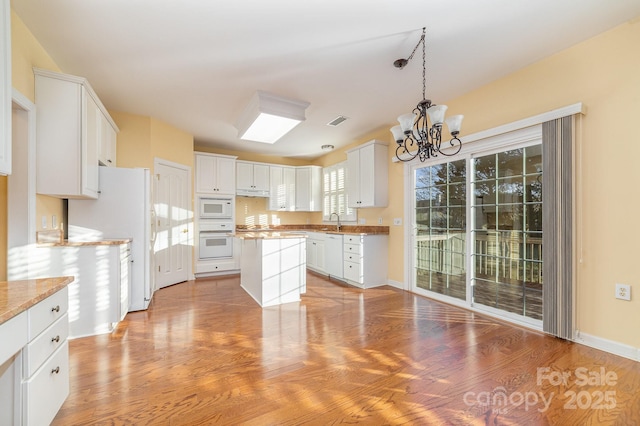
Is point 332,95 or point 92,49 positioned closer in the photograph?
point 92,49

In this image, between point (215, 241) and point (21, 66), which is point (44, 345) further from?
point (215, 241)

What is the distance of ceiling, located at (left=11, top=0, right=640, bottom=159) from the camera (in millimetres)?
2041

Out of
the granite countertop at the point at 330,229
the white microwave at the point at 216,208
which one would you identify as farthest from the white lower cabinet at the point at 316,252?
the white microwave at the point at 216,208

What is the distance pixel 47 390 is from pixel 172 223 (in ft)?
11.6

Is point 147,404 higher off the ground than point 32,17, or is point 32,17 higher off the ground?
point 32,17

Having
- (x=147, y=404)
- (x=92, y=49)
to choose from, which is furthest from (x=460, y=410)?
(x=92, y=49)

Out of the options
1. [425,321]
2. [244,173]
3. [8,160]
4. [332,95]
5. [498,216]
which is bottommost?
[425,321]

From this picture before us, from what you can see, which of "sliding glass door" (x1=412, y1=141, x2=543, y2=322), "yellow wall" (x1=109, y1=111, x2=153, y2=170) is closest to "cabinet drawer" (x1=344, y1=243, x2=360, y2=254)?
"sliding glass door" (x1=412, y1=141, x2=543, y2=322)

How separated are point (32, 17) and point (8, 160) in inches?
57.5

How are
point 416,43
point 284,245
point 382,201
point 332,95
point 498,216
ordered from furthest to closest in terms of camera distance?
point 382,201, point 284,245, point 332,95, point 498,216, point 416,43

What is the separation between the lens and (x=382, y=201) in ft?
15.5

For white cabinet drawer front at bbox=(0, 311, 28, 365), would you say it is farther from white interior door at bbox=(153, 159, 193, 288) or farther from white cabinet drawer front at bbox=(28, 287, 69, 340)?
white interior door at bbox=(153, 159, 193, 288)

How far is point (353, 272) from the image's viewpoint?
462 centimetres

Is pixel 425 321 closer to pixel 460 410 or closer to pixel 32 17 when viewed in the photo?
pixel 460 410
